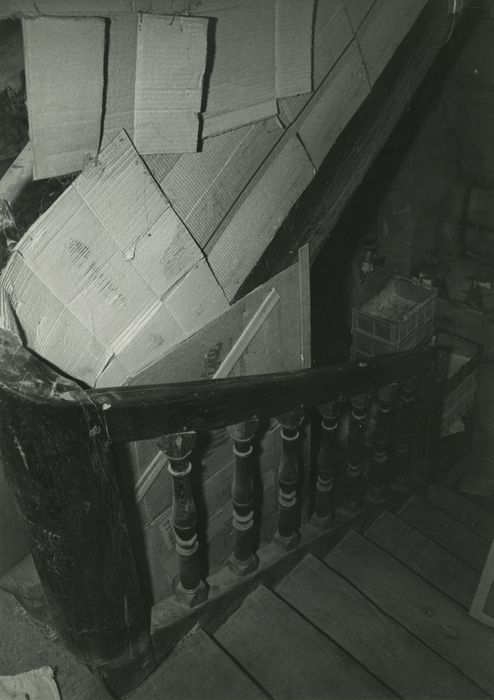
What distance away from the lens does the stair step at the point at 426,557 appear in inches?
92.2

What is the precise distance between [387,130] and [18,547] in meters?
2.00

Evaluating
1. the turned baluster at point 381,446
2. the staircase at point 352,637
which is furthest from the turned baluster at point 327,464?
the turned baluster at point 381,446

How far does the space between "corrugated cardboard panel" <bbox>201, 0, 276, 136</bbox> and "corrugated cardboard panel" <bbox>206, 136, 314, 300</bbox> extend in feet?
0.66

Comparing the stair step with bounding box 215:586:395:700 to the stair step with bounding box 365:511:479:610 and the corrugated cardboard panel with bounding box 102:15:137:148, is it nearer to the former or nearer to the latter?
the stair step with bounding box 365:511:479:610

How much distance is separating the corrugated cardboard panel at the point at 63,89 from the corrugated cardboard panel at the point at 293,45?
2.02 feet

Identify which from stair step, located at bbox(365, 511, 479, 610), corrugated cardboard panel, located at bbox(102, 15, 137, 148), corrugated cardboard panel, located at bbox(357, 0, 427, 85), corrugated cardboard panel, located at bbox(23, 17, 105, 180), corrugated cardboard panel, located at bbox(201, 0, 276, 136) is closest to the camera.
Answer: corrugated cardboard panel, located at bbox(23, 17, 105, 180)

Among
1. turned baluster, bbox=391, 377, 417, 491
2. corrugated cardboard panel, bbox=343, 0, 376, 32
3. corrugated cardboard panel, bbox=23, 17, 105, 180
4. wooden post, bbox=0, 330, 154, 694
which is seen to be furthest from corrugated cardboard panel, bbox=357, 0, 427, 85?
wooden post, bbox=0, 330, 154, 694

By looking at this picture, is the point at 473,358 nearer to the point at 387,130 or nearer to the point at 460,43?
the point at 460,43

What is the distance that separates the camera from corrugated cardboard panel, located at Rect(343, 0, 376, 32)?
6.01 feet

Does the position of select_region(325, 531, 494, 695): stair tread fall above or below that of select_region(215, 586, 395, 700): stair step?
below

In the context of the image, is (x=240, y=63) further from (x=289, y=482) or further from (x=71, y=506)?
(x=289, y=482)

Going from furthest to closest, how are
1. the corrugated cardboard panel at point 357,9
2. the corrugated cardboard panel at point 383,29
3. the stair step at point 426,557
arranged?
the stair step at point 426,557, the corrugated cardboard panel at point 383,29, the corrugated cardboard panel at point 357,9

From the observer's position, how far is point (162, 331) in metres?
1.61

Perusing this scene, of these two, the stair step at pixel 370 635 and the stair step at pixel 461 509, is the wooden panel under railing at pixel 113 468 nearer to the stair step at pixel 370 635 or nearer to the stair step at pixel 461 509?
the stair step at pixel 370 635
